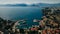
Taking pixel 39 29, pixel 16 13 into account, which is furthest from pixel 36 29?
pixel 16 13

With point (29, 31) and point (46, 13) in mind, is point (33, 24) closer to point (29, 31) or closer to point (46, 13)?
point (29, 31)

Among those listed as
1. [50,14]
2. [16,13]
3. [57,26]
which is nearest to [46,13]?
[50,14]

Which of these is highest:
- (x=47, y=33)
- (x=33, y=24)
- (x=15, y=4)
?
(x=15, y=4)

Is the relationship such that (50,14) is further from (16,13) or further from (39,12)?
(16,13)

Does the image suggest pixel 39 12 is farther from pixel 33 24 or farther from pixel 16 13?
pixel 16 13

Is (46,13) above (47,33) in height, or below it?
above

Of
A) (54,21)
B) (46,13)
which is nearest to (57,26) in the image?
(54,21)

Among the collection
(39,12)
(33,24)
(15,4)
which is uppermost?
(15,4)

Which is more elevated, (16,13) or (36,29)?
(16,13)
